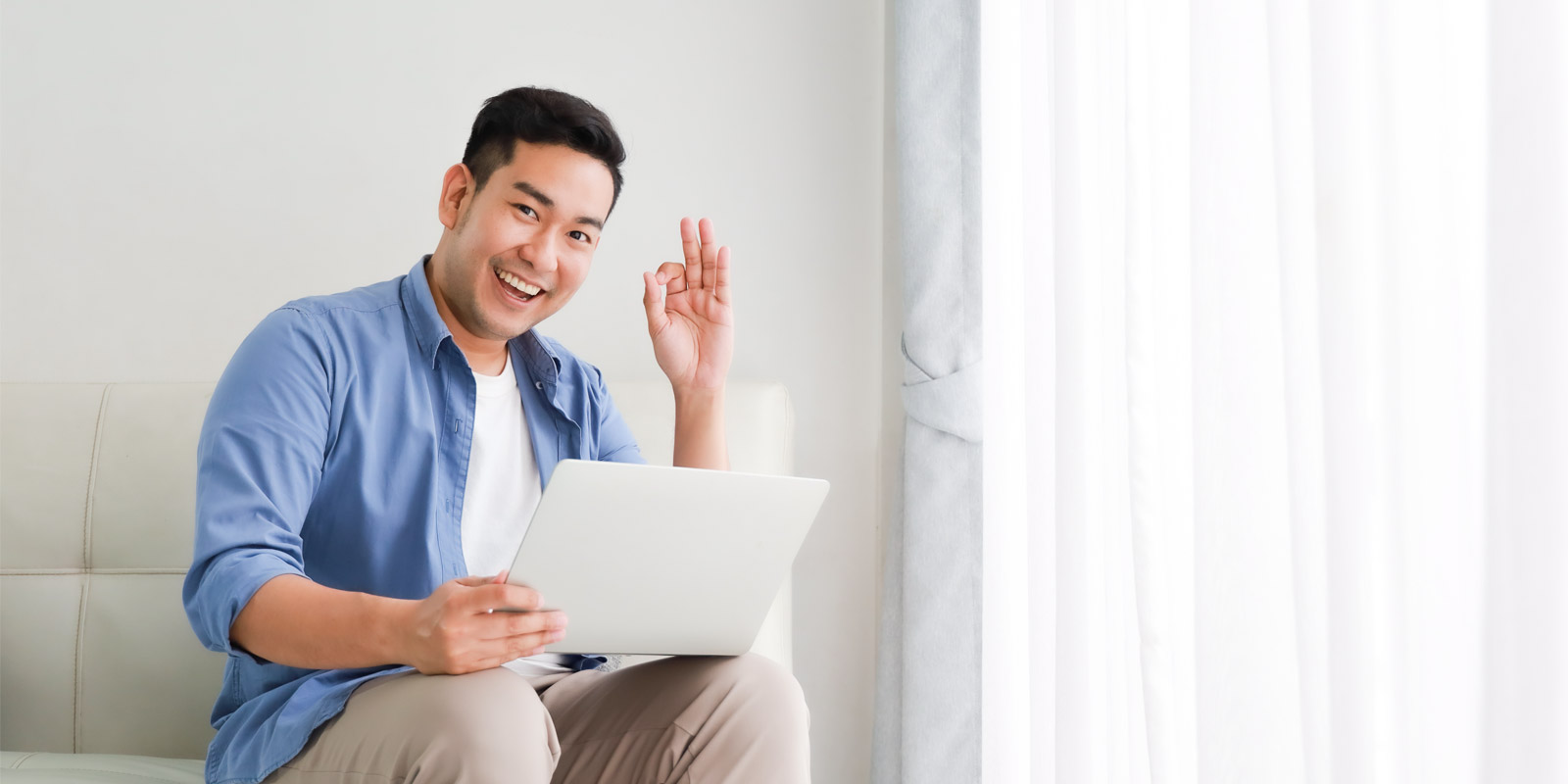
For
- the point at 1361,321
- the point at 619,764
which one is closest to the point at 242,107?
the point at 619,764

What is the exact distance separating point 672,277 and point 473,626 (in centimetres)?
71

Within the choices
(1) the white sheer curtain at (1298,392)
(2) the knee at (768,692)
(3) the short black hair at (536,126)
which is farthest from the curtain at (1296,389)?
(3) the short black hair at (536,126)

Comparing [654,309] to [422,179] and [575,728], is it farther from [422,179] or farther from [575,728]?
[422,179]

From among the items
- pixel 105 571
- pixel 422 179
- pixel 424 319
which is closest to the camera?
pixel 424 319

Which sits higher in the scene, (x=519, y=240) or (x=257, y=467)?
(x=519, y=240)

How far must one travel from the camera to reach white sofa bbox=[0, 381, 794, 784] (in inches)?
57.8

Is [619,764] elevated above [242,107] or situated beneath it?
situated beneath

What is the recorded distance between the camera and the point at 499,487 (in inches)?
47.5

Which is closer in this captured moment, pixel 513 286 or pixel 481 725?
pixel 481 725

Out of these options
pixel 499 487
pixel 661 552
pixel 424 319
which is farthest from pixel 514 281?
pixel 661 552

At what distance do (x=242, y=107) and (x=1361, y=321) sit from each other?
1.89m

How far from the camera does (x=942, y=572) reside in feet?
5.15

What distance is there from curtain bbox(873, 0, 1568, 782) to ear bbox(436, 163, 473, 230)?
0.73 metres

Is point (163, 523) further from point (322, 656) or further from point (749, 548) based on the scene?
point (749, 548)
